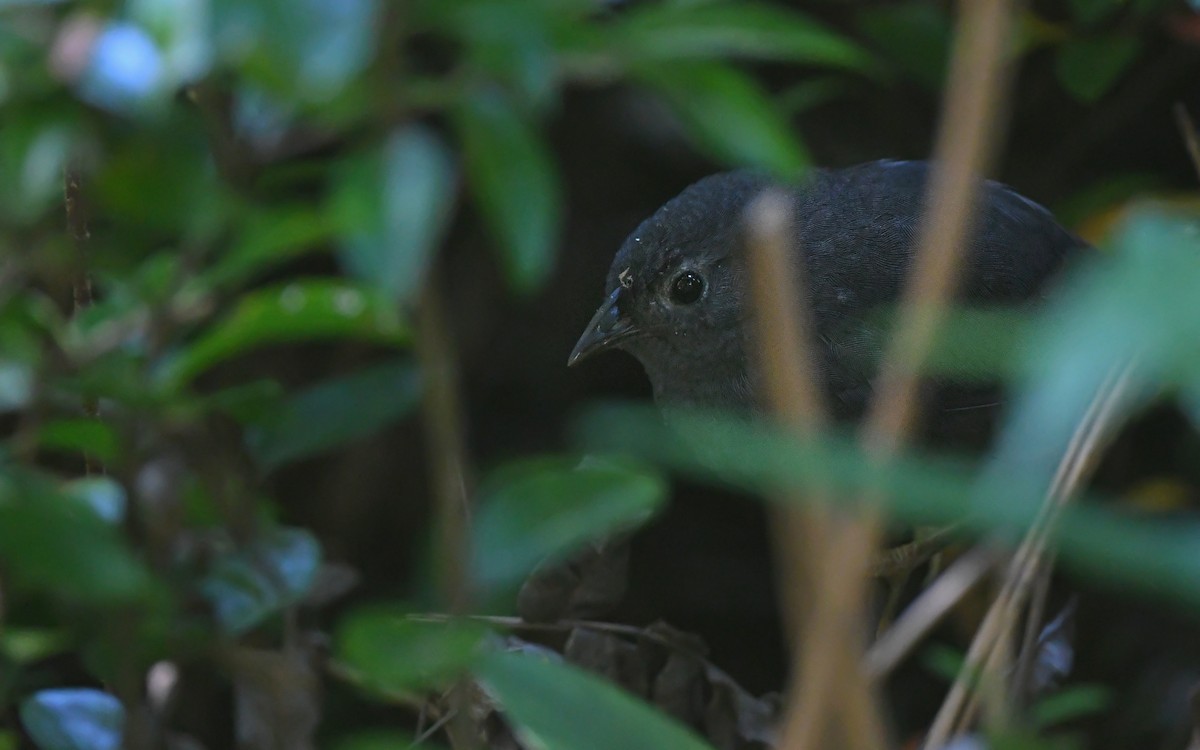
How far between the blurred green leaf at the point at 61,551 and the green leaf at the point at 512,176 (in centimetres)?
44

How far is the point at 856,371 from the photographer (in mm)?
2324

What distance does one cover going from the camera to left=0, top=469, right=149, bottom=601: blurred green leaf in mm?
1168

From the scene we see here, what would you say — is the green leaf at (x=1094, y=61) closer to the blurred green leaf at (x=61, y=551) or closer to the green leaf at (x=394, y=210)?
the green leaf at (x=394, y=210)

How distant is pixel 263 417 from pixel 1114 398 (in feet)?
3.13

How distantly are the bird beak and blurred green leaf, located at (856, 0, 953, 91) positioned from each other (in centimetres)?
79

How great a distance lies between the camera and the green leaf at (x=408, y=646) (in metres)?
0.86

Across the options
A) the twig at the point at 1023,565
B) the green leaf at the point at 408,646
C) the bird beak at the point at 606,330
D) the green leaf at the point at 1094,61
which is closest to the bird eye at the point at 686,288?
the bird beak at the point at 606,330

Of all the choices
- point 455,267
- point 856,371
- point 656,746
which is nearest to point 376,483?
point 455,267

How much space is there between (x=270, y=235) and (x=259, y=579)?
44cm

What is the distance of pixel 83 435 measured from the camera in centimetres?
149

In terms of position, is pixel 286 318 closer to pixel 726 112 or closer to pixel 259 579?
pixel 259 579

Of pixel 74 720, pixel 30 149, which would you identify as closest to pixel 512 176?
pixel 30 149

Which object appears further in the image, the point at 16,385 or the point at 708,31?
the point at 16,385

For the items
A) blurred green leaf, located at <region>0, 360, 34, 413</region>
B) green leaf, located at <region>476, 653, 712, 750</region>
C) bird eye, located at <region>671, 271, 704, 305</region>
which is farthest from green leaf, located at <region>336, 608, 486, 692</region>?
bird eye, located at <region>671, 271, 704, 305</region>
